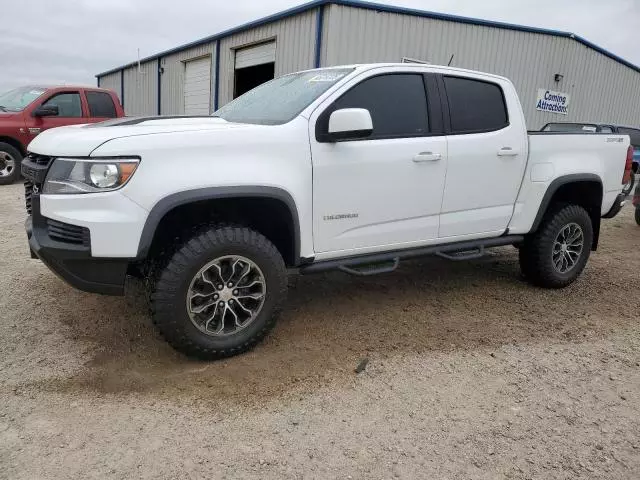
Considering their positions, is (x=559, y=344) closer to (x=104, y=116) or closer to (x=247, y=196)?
(x=247, y=196)

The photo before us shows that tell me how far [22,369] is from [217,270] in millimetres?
1275

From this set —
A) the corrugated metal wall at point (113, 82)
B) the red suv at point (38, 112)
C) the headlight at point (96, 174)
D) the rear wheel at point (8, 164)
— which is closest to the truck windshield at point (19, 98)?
the red suv at point (38, 112)

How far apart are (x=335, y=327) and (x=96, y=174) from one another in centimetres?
198

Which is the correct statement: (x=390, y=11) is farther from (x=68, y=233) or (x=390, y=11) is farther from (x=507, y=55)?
(x=68, y=233)

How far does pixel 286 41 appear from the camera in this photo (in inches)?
487

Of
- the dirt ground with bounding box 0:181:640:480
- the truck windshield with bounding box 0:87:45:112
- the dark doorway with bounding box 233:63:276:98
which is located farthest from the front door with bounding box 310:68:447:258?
the dark doorway with bounding box 233:63:276:98

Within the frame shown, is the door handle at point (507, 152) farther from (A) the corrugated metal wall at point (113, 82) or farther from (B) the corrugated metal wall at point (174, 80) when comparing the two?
(A) the corrugated metal wall at point (113, 82)

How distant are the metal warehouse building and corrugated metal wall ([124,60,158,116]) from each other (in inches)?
2.9

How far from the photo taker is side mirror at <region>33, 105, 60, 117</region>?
30.9 ft

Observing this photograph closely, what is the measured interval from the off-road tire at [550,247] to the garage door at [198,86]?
13060 mm

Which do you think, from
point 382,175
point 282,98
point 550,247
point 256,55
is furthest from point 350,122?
point 256,55

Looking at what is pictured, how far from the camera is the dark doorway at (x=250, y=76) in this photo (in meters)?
14.6

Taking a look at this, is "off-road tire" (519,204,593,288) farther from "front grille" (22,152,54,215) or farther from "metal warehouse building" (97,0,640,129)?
"metal warehouse building" (97,0,640,129)

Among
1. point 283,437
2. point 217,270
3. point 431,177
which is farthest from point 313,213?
point 283,437
